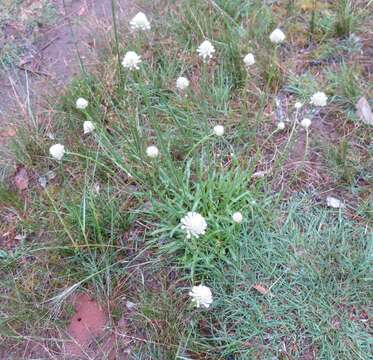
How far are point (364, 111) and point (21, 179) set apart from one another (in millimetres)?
1990

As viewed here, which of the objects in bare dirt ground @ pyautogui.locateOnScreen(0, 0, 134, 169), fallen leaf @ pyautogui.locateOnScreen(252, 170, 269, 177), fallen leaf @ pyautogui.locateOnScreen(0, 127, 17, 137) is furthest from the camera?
bare dirt ground @ pyautogui.locateOnScreen(0, 0, 134, 169)

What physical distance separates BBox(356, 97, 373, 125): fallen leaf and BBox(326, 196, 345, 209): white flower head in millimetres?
524

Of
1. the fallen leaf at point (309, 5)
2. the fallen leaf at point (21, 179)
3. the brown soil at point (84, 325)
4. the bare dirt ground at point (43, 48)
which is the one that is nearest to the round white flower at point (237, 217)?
the brown soil at point (84, 325)

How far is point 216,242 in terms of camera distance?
1.98 meters

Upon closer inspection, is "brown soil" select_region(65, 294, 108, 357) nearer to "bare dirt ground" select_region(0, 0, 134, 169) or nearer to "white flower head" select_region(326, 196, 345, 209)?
"bare dirt ground" select_region(0, 0, 134, 169)

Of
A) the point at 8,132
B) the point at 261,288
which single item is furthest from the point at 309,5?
the point at 8,132

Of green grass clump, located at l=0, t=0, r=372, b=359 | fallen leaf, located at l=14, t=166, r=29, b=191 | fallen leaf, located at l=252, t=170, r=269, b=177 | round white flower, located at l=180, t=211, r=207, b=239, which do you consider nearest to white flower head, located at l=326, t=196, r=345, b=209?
green grass clump, located at l=0, t=0, r=372, b=359

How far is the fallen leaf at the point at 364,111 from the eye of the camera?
7.96ft

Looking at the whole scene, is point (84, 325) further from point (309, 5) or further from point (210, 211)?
point (309, 5)

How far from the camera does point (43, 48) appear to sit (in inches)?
127

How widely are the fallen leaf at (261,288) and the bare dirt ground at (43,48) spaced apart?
1.61 metres

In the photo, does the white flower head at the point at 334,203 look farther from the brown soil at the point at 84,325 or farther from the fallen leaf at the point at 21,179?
the fallen leaf at the point at 21,179

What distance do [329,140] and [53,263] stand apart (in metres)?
1.60

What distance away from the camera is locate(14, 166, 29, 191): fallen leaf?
98.2 inches
